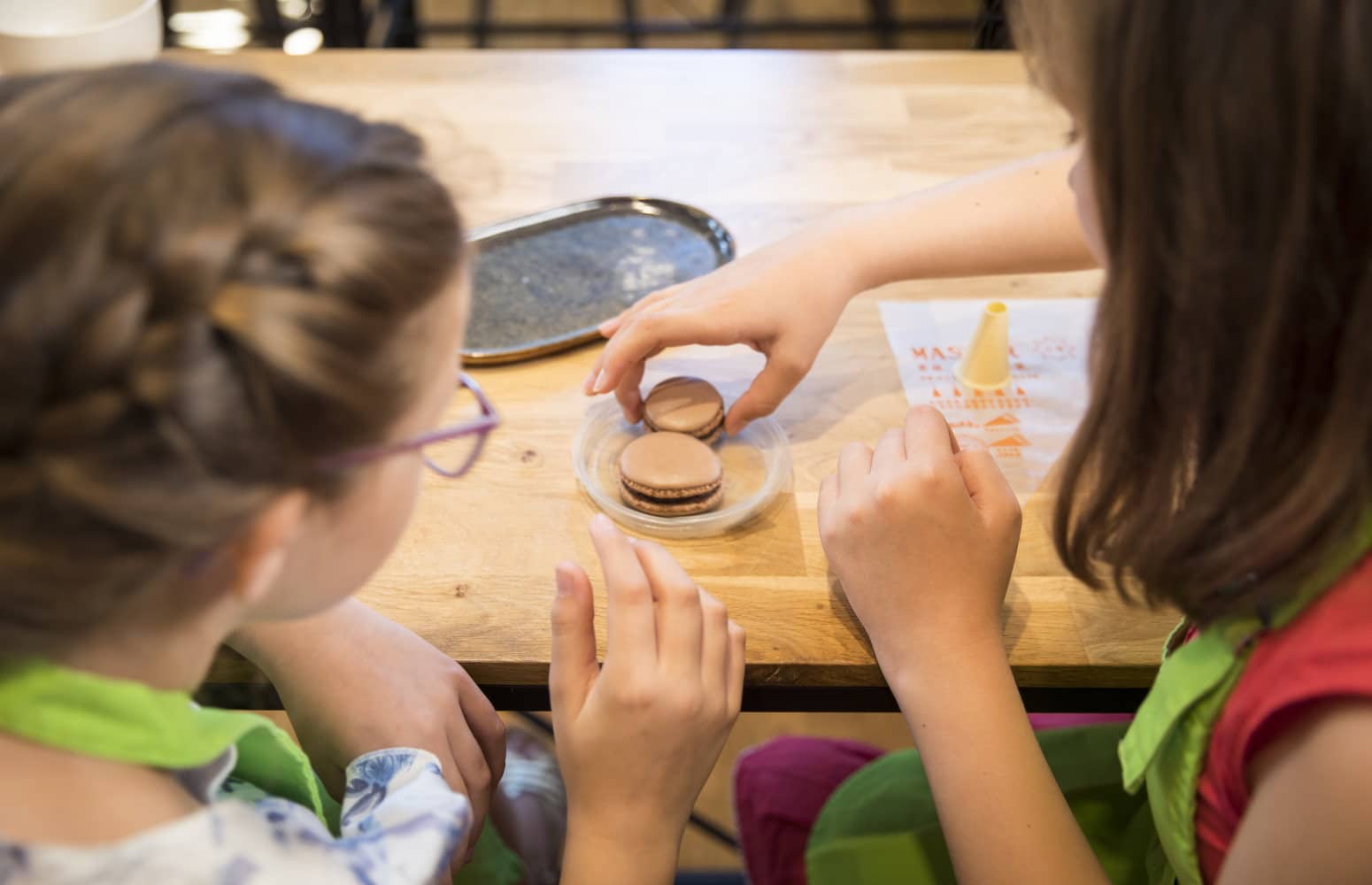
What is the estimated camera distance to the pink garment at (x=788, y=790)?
107 centimetres

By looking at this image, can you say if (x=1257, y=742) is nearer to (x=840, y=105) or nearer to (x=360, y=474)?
(x=360, y=474)

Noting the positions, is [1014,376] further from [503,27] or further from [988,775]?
[503,27]

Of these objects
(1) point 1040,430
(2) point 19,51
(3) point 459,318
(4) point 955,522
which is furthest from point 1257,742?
(2) point 19,51

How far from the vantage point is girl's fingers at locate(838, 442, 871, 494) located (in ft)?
2.96

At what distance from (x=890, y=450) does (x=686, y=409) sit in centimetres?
20

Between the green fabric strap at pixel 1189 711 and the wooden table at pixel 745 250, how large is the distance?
95mm

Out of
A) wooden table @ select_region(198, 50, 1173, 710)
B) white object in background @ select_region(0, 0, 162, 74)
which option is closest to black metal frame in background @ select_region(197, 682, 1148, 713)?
wooden table @ select_region(198, 50, 1173, 710)

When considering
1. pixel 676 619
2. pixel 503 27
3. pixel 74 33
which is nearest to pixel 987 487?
pixel 676 619

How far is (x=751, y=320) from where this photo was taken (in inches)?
41.1

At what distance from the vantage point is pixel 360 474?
1.96 feet

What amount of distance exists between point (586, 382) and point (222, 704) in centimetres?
42

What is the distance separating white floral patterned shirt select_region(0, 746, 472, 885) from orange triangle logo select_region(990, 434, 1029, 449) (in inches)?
22.8

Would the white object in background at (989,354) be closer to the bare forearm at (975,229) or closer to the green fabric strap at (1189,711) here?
the bare forearm at (975,229)

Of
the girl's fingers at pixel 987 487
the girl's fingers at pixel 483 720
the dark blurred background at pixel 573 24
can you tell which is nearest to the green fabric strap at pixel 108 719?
the girl's fingers at pixel 483 720
